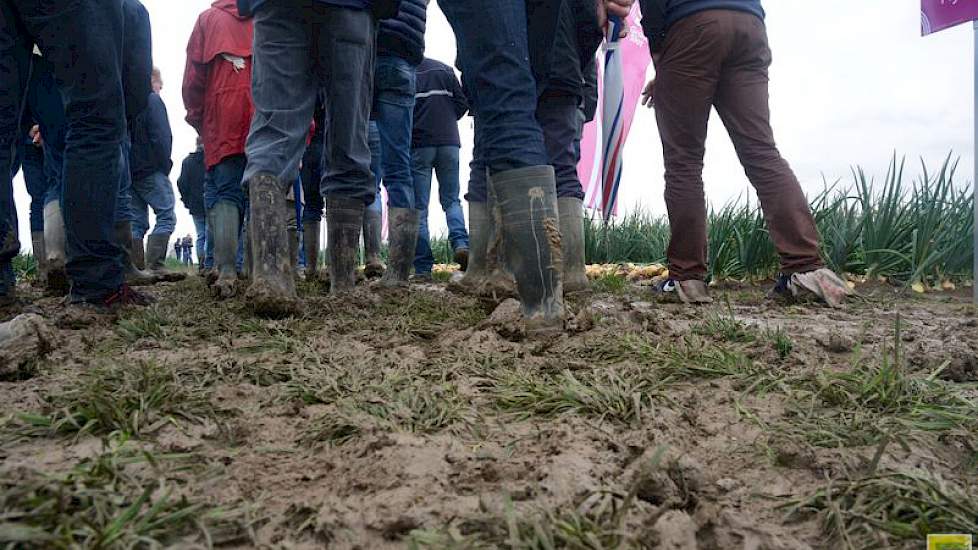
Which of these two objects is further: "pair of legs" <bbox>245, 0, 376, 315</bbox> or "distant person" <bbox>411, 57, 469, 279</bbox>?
"distant person" <bbox>411, 57, 469, 279</bbox>

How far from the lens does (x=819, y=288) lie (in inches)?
103

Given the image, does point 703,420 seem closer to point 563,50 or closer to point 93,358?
point 93,358

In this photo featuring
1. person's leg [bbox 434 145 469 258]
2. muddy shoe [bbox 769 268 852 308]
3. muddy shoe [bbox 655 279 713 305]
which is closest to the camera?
muddy shoe [bbox 769 268 852 308]

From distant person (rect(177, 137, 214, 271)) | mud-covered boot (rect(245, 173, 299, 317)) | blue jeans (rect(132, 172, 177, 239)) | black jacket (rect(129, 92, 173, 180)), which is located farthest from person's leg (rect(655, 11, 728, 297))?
distant person (rect(177, 137, 214, 271))

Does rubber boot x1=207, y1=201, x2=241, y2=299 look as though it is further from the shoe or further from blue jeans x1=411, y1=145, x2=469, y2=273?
the shoe

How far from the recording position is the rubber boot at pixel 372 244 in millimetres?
4695

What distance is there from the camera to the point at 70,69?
7.15 feet

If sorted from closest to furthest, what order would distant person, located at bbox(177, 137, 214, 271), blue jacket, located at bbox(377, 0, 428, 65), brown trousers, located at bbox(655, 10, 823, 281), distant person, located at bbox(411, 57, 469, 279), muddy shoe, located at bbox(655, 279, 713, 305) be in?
brown trousers, located at bbox(655, 10, 823, 281), muddy shoe, located at bbox(655, 279, 713, 305), blue jacket, located at bbox(377, 0, 428, 65), distant person, located at bbox(411, 57, 469, 279), distant person, located at bbox(177, 137, 214, 271)

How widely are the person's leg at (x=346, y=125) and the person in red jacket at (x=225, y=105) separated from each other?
826mm

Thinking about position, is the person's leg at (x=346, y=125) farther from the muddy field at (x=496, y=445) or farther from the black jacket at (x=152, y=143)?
the black jacket at (x=152, y=143)

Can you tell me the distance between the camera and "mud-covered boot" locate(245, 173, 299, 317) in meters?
2.12

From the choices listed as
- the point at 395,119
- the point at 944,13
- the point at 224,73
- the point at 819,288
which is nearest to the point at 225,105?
the point at 224,73

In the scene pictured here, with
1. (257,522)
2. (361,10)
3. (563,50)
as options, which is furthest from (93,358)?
(563,50)

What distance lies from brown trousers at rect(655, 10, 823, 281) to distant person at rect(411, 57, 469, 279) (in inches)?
97.1
